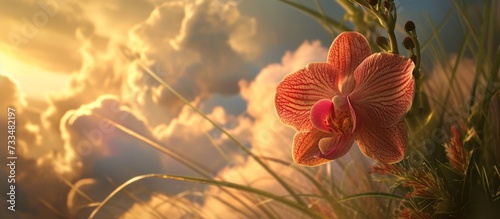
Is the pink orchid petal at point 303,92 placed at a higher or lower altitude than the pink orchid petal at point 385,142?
higher

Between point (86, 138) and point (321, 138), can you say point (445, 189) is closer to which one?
point (321, 138)

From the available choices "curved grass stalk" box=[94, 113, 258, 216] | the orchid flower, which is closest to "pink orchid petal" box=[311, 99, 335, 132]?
the orchid flower

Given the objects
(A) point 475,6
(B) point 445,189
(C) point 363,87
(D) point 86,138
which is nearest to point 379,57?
(C) point 363,87

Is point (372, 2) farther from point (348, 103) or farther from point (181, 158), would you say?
point (181, 158)

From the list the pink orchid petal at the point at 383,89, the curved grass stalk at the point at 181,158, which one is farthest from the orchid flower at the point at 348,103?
the curved grass stalk at the point at 181,158

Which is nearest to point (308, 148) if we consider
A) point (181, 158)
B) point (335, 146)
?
point (335, 146)

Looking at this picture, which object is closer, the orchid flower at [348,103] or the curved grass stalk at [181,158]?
the orchid flower at [348,103]

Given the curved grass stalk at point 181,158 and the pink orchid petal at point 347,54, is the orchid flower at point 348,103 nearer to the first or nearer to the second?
the pink orchid petal at point 347,54

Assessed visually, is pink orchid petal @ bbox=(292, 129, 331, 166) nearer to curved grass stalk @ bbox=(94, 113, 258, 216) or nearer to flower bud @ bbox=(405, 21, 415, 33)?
flower bud @ bbox=(405, 21, 415, 33)
